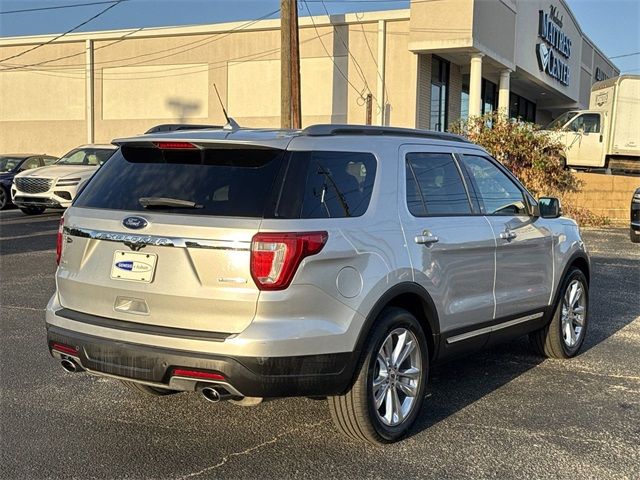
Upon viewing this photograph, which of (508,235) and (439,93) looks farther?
(439,93)

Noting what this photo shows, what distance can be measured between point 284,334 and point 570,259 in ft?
11.5

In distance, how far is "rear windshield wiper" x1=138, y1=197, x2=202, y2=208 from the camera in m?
3.82

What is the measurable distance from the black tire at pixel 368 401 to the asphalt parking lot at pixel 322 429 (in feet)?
0.30

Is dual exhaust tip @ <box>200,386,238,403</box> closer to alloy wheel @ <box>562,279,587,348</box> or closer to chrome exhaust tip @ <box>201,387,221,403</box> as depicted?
chrome exhaust tip @ <box>201,387,221,403</box>

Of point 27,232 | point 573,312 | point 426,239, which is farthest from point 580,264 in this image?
point 27,232

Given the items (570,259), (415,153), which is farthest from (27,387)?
(570,259)

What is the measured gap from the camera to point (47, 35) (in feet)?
105

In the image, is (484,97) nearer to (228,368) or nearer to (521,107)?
(521,107)

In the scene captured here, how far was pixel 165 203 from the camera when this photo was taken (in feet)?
12.7

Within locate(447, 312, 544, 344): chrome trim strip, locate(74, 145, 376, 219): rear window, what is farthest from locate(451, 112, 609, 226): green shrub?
locate(74, 145, 376, 219): rear window

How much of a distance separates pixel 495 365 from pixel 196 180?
3.30 m

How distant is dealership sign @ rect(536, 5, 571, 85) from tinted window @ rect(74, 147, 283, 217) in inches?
1159

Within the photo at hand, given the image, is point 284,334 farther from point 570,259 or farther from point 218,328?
point 570,259

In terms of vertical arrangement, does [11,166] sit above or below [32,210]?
above
